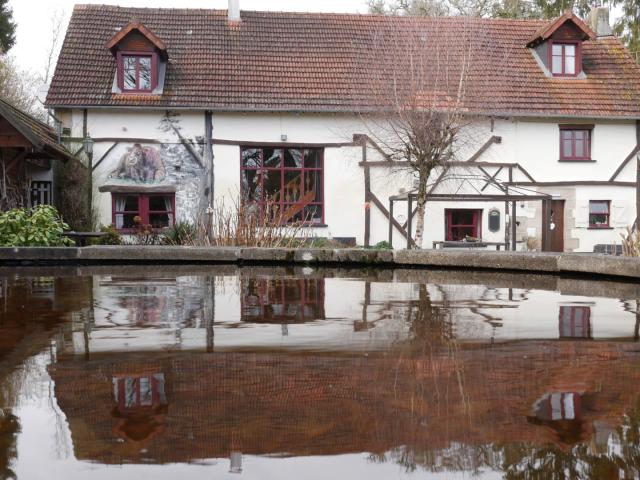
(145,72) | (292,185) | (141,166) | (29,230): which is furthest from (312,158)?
(29,230)

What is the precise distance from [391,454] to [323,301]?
4594 millimetres

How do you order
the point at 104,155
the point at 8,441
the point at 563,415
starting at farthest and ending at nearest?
1. the point at 104,155
2. the point at 563,415
3. the point at 8,441

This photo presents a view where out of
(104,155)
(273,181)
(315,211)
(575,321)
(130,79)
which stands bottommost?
(575,321)

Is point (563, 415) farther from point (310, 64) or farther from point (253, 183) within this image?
point (310, 64)

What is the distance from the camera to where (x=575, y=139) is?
74.7 ft

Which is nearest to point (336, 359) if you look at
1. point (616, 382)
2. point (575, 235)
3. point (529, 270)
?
point (616, 382)

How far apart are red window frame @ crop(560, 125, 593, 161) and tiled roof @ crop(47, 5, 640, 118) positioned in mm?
656

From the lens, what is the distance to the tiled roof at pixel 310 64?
21.2 meters

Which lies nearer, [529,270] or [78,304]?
[78,304]

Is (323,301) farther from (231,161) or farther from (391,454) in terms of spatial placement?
(231,161)

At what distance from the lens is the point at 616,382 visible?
3.82m

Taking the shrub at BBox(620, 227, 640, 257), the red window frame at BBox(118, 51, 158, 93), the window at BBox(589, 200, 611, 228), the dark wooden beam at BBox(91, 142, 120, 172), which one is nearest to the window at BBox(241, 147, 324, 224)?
the red window frame at BBox(118, 51, 158, 93)

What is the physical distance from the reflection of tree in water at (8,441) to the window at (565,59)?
2240 centimetres

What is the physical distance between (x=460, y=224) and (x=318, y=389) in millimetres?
19271
